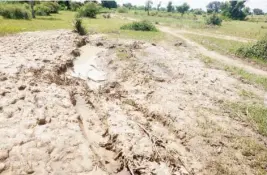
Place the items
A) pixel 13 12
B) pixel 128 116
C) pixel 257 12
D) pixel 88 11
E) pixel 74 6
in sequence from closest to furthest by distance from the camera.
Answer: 1. pixel 128 116
2. pixel 13 12
3. pixel 88 11
4. pixel 74 6
5. pixel 257 12

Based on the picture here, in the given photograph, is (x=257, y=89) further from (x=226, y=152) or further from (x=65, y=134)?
(x=65, y=134)

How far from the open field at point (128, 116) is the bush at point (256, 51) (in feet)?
8.23

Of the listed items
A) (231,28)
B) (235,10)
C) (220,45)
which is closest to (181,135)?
(220,45)

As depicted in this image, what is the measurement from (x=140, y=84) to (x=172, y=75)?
2.26 m

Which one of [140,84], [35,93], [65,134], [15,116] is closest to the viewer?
[65,134]

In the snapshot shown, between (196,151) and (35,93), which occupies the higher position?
(35,93)

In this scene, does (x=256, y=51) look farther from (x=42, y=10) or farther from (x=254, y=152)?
(x=42, y=10)

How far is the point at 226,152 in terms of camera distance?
686cm

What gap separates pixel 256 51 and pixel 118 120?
534 inches

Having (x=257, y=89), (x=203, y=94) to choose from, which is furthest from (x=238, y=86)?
(x=203, y=94)

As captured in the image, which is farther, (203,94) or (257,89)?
(257,89)

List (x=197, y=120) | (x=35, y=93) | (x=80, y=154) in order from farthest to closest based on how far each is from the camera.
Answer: (x=35, y=93), (x=197, y=120), (x=80, y=154)

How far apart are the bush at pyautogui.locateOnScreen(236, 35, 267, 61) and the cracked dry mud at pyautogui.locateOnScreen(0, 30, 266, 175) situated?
5512mm

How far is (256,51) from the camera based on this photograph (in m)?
17.7
